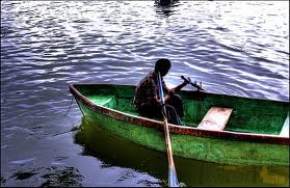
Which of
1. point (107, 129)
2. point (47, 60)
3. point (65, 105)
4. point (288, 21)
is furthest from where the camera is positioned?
point (288, 21)

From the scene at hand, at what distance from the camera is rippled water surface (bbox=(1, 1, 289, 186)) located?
9.93m

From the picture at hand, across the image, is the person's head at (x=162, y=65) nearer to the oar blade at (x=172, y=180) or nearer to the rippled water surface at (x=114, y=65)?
the rippled water surface at (x=114, y=65)

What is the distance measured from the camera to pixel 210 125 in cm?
1002

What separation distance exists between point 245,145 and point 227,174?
963 mm

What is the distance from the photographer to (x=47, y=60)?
17.9m

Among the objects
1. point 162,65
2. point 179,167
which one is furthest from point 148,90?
point 179,167

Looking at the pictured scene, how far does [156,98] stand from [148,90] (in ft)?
0.95

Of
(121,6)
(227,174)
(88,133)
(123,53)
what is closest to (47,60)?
(123,53)

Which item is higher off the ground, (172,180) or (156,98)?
(156,98)

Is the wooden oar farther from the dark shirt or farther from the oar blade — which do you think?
the dark shirt

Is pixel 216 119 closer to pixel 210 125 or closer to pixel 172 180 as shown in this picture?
pixel 210 125

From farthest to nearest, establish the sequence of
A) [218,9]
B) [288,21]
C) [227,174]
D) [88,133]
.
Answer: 1. [218,9]
2. [288,21]
3. [88,133]
4. [227,174]

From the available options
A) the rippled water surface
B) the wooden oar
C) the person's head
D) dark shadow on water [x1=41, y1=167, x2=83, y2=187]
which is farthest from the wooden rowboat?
dark shadow on water [x1=41, y1=167, x2=83, y2=187]

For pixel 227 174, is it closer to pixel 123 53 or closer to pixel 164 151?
pixel 164 151
